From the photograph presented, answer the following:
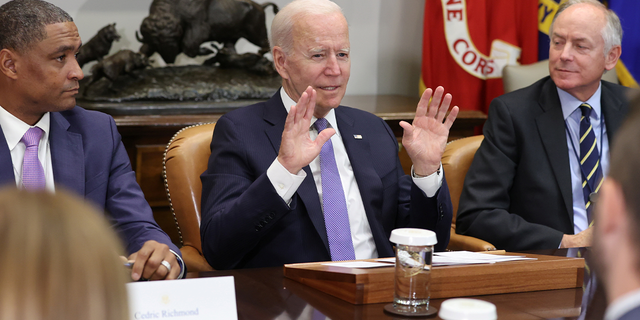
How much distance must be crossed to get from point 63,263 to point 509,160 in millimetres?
2228

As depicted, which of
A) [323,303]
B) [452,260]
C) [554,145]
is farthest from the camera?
[554,145]

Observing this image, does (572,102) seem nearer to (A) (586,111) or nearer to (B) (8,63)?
(A) (586,111)

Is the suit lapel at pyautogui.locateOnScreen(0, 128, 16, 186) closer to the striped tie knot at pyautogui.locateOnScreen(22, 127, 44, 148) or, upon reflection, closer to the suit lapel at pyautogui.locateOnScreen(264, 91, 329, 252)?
the striped tie knot at pyautogui.locateOnScreen(22, 127, 44, 148)

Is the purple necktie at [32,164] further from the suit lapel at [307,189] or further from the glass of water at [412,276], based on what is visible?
the glass of water at [412,276]

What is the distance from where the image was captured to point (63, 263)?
1.62 ft

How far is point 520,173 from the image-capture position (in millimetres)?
2521

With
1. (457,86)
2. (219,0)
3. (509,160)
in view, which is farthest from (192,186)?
(457,86)

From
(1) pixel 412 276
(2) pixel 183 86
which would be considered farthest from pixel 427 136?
(2) pixel 183 86

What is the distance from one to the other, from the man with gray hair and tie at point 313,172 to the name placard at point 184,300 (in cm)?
54

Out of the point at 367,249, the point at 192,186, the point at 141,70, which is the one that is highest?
the point at 141,70

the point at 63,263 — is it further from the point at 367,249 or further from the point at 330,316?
the point at 367,249

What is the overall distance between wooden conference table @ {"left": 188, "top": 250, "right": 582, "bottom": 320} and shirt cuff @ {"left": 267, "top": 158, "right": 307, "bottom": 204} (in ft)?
1.00

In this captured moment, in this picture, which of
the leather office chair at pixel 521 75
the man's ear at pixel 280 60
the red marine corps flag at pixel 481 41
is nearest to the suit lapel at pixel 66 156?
Result: the man's ear at pixel 280 60

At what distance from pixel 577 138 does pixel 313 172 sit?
1179mm
